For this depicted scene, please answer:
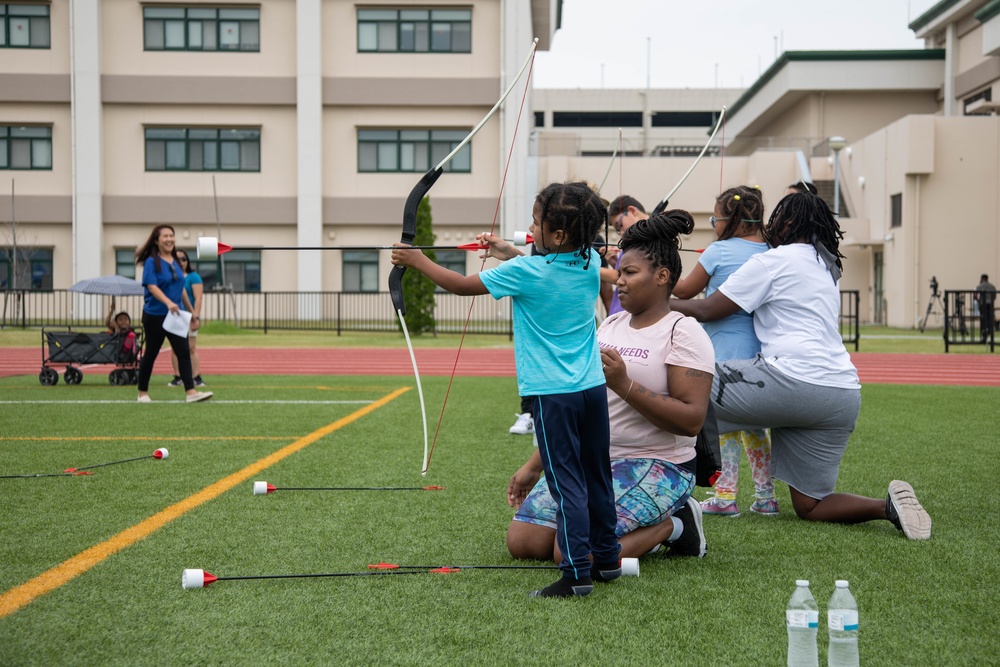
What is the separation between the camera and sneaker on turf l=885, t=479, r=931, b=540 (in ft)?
15.4

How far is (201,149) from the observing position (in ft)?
114

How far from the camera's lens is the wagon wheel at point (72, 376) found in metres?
13.4

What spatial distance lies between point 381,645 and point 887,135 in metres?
32.3

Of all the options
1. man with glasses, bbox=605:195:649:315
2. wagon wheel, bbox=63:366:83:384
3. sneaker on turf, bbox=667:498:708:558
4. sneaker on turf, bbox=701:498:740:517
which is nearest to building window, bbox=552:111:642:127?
wagon wheel, bbox=63:366:83:384

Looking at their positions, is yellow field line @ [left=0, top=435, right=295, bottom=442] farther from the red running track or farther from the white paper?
the red running track

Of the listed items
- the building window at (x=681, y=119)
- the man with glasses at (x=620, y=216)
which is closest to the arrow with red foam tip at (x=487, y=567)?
the man with glasses at (x=620, y=216)

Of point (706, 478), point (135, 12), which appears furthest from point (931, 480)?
point (135, 12)

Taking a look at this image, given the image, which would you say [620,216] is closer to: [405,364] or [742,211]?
[742,211]

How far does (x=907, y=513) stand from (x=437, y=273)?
8.03 ft

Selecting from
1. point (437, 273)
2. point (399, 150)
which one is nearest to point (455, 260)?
point (399, 150)

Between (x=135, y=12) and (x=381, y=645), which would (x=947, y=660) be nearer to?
(x=381, y=645)

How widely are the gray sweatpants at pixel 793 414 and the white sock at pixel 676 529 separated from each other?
0.81 meters

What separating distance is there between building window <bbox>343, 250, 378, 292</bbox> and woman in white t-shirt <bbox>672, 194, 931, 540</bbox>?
30486 millimetres

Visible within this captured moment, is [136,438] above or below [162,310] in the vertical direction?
below
